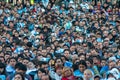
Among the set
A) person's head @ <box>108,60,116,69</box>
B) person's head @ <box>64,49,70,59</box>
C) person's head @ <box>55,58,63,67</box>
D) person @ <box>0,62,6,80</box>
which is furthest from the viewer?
person's head @ <box>64,49,70,59</box>

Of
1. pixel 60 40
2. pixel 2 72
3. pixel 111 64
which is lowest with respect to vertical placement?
pixel 60 40

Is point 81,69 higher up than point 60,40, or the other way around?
point 81,69

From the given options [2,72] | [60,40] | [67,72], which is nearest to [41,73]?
[67,72]

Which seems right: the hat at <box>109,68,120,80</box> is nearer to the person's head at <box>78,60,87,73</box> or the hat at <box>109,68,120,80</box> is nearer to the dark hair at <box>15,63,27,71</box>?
the person's head at <box>78,60,87,73</box>

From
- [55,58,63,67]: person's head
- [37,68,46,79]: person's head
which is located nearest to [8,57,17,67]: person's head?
[55,58,63,67]: person's head

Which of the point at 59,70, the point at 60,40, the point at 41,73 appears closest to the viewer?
the point at 41,73

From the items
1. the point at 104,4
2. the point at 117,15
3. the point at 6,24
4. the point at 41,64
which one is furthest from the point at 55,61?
the point at 104,4

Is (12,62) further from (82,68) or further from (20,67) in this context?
(82,68)

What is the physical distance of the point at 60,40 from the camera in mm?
Answer: 15555

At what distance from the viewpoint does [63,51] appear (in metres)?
13.5

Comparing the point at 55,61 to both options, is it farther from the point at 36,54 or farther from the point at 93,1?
the point at 93,1

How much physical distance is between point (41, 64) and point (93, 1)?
43.1 feet

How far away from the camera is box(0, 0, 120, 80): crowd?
1030 cm

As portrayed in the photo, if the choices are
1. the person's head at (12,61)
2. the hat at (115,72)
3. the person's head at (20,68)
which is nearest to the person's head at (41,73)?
the person's head at (20,68)
